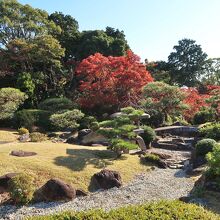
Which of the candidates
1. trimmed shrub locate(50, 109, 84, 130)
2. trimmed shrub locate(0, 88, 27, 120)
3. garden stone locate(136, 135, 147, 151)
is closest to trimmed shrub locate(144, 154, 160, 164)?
garden stone locate(136, 135, 147, 151)

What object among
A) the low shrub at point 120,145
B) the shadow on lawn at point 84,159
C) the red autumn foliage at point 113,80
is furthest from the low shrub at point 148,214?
the red autumn foliage at point 113,80

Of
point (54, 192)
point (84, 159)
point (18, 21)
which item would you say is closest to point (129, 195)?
point (54, 192)

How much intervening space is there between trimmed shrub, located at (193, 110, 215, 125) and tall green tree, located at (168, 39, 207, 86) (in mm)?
16577

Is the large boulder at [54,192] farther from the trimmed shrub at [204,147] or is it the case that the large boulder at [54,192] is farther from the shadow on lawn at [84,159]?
the trimmed shrub at [204,147]

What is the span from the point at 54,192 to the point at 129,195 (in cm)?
237

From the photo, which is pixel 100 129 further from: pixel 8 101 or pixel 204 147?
pixel 8 101

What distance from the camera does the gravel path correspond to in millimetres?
10133

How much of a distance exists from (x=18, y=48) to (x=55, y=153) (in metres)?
15.9

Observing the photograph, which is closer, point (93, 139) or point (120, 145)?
point (120, 145)

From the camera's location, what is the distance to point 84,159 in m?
14.2

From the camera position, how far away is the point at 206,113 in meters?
25.3

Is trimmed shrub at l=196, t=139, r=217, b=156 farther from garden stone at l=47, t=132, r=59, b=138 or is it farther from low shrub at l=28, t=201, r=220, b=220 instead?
garden stone at l=47, t=132, r=59, b=138

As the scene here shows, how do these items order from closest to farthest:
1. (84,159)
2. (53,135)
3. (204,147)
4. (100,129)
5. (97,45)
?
(84,159)
(204,147)
(100,129)
(53,135)
(97,45)

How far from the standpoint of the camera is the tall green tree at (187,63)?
1673 inches
